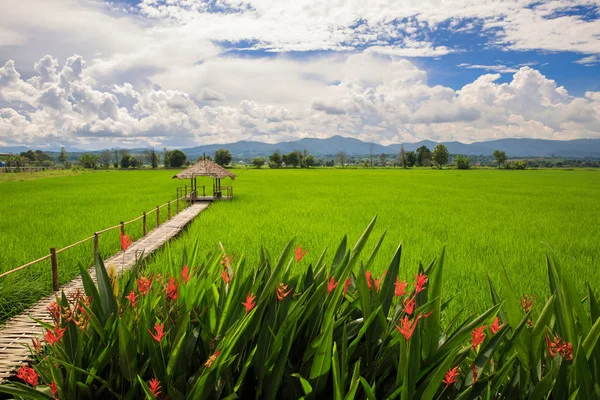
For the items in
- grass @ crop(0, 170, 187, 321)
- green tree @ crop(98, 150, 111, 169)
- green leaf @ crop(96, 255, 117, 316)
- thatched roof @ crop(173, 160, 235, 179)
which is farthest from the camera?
green tree @ crop(98, 150, 111, 169)

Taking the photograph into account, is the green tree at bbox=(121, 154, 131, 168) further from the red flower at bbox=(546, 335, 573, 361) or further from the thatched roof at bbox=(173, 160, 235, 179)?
the red flower at bbox=(546, 335, 573, 361)

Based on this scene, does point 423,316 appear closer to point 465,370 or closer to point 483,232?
point 465,370

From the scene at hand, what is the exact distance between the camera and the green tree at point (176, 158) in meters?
85.7

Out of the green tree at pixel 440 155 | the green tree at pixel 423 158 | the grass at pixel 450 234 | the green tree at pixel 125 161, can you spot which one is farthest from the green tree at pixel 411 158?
the grass at pixel 450 234

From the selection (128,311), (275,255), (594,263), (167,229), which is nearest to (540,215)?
(594,263)

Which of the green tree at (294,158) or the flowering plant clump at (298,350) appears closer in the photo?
the flowering plant clump at (298,350)

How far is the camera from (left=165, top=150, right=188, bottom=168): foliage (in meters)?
85.8

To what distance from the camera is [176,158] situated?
86.6 metres

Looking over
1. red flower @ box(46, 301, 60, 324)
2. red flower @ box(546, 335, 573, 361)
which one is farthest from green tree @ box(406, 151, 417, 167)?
red flower @ box(46, 301, 60, 324)

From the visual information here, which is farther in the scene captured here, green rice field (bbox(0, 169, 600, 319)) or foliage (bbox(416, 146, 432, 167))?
foliage (bbox(416, 146, 432, 167))

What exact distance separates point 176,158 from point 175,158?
21cm

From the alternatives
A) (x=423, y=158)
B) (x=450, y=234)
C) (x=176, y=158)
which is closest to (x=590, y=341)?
(x=450, y=234)

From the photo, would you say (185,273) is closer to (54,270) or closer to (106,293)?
(106,293)

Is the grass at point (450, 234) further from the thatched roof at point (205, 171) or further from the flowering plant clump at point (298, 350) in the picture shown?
the thatched roof at point (205, 171)
